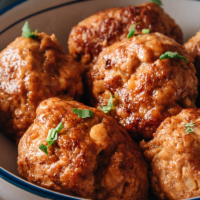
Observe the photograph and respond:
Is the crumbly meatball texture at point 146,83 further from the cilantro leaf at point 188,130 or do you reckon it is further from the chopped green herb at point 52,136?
the chopped green herb at point 52,136

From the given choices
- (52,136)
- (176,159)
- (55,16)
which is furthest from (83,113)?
(55,16)

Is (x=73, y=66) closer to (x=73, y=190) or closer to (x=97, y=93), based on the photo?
(x=97, y=93)

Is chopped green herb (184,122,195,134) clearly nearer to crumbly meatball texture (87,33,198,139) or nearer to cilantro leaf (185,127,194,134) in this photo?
cilantro leaf (185,127,194,134)

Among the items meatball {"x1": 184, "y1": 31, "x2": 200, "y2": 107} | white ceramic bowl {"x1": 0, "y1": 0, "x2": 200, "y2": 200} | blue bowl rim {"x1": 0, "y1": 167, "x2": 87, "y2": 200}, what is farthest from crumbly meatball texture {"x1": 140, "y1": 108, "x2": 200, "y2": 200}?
white ceramic bowl {"x1": 0, "y1": 0, "x2": 200, "y2": 200}

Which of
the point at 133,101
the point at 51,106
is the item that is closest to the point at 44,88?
the point at 51,106

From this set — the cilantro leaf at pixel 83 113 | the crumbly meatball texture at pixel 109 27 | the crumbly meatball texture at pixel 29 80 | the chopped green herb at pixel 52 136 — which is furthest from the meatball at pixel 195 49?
the chopped green herb at pixel 52 136

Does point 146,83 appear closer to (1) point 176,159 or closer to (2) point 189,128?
(2) point 189,128

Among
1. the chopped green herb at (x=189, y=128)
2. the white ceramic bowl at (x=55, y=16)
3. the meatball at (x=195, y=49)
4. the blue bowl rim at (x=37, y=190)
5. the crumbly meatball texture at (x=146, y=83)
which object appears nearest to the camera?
the blue bowl rim at (x=37, y=190)
